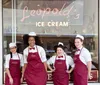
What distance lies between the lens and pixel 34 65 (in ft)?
17.9

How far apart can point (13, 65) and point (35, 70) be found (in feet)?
1.63

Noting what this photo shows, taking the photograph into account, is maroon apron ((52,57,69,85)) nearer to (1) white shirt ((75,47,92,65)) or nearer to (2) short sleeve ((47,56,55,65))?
(2) short sleeve ((47,56,55,65))

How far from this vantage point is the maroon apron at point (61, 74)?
225 inches

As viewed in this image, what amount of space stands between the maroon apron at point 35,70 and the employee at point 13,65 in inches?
12.3

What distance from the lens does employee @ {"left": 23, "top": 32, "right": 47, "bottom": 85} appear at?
545cm

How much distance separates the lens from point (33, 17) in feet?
21.0

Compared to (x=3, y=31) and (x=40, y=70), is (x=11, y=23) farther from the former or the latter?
(x=40, y=70)

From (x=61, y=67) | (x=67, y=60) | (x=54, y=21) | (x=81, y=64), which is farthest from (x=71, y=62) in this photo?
(x=54, y=21)

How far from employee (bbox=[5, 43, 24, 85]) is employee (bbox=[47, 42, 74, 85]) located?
61 cm

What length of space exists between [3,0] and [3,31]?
0.62 m

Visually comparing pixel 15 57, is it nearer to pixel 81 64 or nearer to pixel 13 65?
pixel 13 65

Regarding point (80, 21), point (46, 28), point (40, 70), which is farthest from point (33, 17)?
point (40, 70)

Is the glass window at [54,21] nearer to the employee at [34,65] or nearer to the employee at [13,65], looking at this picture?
the employee at [13,65]

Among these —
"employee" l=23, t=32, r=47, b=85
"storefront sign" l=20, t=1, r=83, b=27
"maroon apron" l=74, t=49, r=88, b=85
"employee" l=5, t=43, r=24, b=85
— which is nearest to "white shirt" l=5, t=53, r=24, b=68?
"employee" l=5, t=43, r=24, b=85
